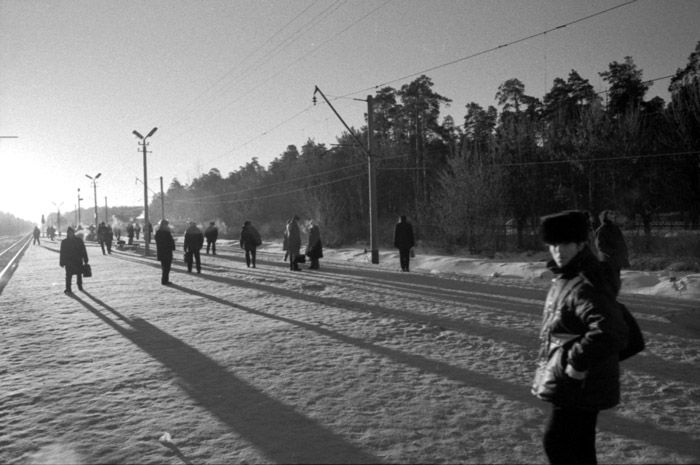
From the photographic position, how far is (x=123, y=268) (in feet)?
67.9

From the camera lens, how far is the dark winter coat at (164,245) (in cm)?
1416

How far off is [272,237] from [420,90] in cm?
2392

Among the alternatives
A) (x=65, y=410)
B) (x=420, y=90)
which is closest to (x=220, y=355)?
(x=65, y=410)

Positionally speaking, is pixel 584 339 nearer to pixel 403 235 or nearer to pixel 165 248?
pixel 165 248

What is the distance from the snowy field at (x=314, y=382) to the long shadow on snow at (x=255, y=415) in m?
0.02

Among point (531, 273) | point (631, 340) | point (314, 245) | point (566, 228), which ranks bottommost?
point (531, 273)

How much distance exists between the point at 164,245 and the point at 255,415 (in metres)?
11.0

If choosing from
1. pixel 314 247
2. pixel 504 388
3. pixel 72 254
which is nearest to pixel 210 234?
pixel 314 247

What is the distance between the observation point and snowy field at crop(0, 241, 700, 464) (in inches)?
148

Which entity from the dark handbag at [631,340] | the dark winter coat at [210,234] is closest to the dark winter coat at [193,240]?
the dark winter coat at [210,234]

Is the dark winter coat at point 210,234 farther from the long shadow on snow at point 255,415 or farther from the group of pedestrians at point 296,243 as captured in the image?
the long shadow on snow at point 255,415

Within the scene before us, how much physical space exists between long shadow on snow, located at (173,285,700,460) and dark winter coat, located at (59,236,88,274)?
7951 mm

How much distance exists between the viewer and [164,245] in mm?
14258

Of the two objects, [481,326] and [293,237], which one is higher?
[293,237]
